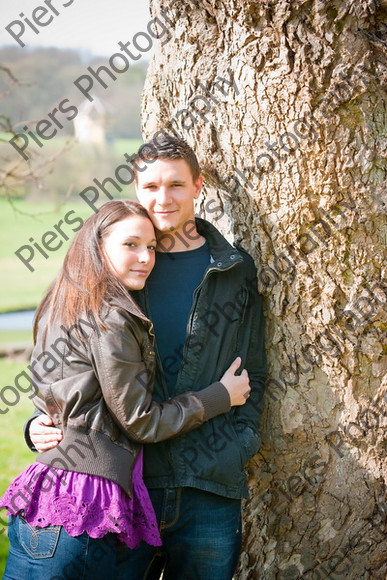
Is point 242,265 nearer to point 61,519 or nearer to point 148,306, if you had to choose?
point 148,306

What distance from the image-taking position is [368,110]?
2.36 m

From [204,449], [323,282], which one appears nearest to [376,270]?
[323,282]

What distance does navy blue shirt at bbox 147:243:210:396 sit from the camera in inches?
96.9

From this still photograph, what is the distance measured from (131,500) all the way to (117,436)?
22cm

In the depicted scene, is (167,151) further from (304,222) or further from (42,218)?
(42,218)

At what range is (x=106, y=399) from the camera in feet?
7.06

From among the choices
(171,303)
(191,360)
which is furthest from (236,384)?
(171,303)

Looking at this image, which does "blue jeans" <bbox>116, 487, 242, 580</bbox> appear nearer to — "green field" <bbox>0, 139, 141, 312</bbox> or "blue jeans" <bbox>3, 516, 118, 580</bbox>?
"blue jeans" <bbox>3, 516, 118, 580</bbox>

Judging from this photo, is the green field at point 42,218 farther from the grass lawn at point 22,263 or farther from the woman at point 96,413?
the woman at point 96,413

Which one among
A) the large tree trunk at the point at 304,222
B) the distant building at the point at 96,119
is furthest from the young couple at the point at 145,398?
the distant building at the point at 96,119

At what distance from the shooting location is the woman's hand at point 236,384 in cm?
240

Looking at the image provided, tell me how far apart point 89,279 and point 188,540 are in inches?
40.5

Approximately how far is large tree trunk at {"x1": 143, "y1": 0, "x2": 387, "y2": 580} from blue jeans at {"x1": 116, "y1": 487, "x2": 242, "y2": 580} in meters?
0.45

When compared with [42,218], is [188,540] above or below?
below
